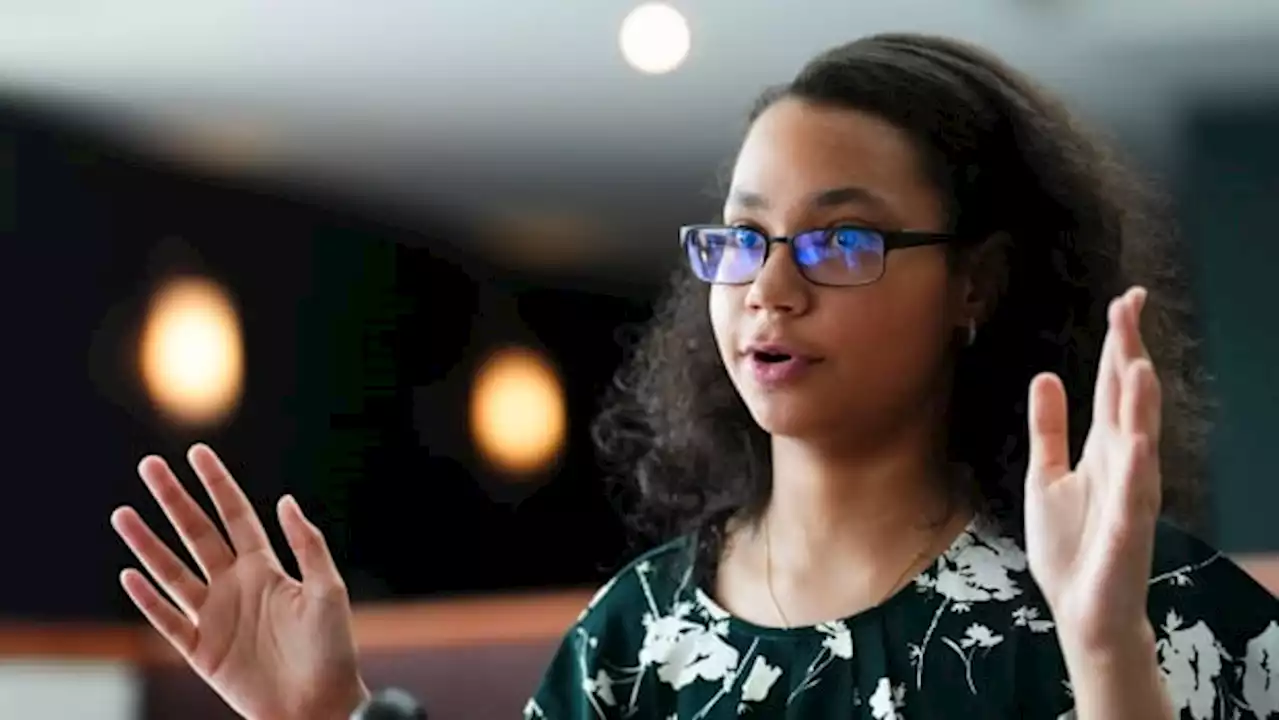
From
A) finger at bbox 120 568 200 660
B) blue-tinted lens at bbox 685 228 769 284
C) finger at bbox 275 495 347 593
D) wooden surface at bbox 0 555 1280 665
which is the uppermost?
blue-tinted lens at bbox 685 228 769 284

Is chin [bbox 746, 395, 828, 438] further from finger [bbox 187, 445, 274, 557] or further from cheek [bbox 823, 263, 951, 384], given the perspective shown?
finger [bbox 187, 445, 274, 557]

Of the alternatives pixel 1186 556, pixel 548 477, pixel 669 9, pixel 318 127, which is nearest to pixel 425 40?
pixel 318 127

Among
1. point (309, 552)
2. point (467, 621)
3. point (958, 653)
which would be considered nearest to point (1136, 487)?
point (958, 653)

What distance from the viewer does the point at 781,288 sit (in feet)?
3.07

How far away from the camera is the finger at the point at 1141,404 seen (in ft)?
2.53

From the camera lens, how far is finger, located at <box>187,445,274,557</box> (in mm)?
1029

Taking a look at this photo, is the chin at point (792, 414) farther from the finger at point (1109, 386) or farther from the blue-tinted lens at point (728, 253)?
the finger at point (1109, 386)

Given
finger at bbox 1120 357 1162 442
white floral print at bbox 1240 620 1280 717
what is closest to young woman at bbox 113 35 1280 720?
white floral print at bbox 1240 620 1280 717

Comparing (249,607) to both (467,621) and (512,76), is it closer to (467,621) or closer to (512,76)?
(467,621)

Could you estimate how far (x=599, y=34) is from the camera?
1564 mm

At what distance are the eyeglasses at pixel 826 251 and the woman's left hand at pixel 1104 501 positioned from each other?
152 millimetres

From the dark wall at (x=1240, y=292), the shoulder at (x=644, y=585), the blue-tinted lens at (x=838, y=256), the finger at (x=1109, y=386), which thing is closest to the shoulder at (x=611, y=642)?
the shoulder at (x=644, y=585)

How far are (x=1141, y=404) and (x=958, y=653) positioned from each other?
0.22 metres

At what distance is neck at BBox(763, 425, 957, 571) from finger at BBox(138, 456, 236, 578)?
0.36 meters
